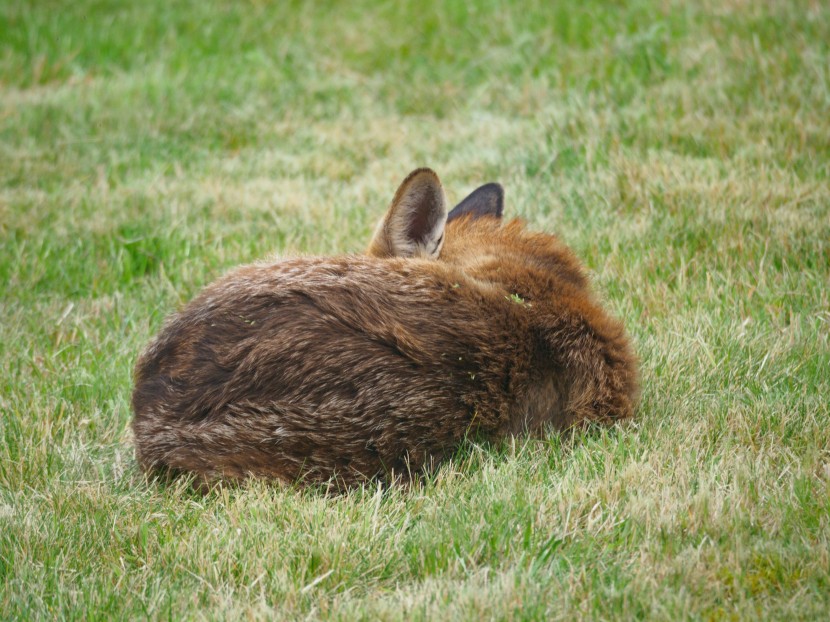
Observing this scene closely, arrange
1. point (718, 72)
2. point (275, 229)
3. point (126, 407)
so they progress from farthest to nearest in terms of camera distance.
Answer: point (718, 72)
point (275, 229)
point (126, 407)

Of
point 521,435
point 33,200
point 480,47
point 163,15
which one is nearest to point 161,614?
point 521,435

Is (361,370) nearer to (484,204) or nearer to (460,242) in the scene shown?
(460,242)

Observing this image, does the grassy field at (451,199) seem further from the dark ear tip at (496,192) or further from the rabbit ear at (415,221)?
the rabbit ear at (415,221)

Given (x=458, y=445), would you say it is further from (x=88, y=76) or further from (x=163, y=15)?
(x=163, y=15)

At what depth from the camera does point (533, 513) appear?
11.2 ft

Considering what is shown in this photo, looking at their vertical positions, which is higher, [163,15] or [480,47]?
[163,15]

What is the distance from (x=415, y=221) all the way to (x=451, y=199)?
9.03ft

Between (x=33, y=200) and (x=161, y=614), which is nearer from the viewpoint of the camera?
(x=161, y=614)

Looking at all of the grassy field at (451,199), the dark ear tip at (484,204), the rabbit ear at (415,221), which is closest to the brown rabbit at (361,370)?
the grassy field at (451,199)

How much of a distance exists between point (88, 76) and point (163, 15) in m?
1.70

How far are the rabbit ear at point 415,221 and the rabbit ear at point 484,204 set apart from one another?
52 centimetres

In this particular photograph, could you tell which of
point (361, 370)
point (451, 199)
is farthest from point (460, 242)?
point (451, 199)

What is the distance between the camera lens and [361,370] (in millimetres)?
3678

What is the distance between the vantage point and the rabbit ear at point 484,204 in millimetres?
5152
